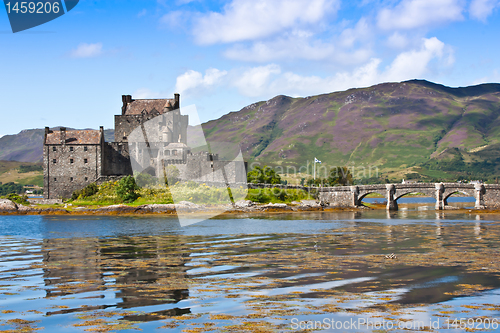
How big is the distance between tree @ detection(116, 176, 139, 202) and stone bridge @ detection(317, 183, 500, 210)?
1669 inches

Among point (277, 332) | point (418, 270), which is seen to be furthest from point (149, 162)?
point (277, 332)

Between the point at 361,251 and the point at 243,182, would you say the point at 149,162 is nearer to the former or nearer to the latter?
the point at 243,182

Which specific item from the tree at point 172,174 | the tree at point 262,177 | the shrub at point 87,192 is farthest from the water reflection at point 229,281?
the tree at point 262,177

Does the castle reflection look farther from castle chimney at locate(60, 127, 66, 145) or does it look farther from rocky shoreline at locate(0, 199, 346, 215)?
castle chimney at locate(60, 127, 66, 145)

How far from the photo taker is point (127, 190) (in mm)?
82375

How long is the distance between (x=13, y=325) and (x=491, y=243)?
95.8 ft

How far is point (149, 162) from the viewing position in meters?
95.9

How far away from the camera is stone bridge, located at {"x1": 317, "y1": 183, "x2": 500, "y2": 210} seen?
87.1 meters

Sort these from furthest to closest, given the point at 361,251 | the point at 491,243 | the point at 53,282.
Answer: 1. the point at 491,243
2. the point at 361,251
3. the point at 53,282

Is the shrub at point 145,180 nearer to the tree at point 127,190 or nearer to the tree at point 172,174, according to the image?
the tree at point 172,174

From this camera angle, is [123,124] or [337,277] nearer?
[337,277]

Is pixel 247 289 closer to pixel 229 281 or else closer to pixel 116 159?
pixel 229 281

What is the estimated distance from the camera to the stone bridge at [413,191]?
87.1m

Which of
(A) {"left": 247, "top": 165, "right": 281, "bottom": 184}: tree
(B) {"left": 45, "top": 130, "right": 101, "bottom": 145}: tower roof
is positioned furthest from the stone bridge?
(B) {"left": 45, "top": 130, "right": 101, "bottom": 145}: tower roof
